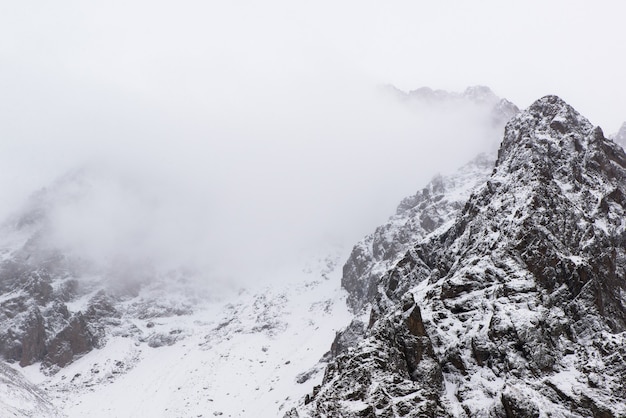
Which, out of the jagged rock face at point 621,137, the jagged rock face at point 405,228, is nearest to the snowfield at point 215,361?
the jagged rock face at point 405,228

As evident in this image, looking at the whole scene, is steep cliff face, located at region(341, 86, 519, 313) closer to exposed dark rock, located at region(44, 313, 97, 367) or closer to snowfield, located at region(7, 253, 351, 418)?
snowfield, located at region(7, 253, 351, 418)

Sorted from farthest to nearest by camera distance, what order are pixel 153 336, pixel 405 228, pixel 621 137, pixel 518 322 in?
pixel 621 137, pixel 153 336, pixel 405 228, pixel 518 322

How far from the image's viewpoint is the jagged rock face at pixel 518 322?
40156mm

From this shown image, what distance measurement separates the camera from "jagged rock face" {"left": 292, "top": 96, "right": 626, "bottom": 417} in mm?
40156

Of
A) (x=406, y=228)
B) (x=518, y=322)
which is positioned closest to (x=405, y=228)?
(x=406, y=228)

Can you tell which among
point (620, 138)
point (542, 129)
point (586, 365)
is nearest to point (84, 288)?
point (542, 129)

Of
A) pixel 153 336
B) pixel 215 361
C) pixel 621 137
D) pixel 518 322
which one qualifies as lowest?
pixel 518 322

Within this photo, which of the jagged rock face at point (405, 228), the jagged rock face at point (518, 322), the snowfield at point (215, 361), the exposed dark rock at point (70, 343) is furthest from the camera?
the exposed dark rock at point (70, 343)

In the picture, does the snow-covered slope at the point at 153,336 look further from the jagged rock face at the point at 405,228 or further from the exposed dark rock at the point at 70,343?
the jagged rock face at the point at 405,228

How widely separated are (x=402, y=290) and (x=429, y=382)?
3283 cm

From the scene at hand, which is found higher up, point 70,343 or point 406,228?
point 406,228

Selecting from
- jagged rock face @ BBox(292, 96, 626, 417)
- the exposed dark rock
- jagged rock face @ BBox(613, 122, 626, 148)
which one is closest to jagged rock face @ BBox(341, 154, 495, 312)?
jagged rock face @ BBox(613, 122, 626, 148)

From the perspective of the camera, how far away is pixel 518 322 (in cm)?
4375

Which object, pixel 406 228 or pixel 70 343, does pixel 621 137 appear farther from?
pixel 70 343
